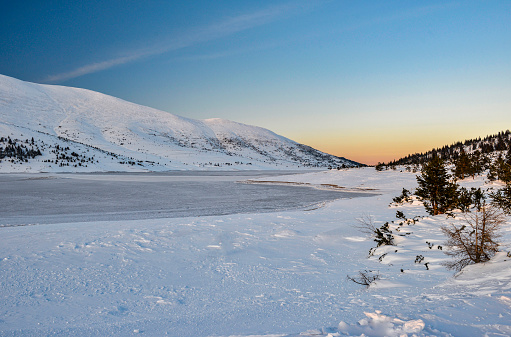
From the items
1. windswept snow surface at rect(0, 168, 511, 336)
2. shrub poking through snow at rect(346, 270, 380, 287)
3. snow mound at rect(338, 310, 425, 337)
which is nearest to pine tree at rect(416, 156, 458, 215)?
windswept snow surface at rect(0, 168, 511, 336)

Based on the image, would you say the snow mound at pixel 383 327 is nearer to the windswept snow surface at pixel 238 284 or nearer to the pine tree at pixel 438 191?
the windswept snow surface at pixel 238 284

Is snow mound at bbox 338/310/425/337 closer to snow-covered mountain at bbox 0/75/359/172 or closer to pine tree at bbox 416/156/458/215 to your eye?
pine tree at bbox 416/156/458/215

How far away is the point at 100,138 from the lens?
422 feet

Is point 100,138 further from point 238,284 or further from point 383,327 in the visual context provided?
point 383,327

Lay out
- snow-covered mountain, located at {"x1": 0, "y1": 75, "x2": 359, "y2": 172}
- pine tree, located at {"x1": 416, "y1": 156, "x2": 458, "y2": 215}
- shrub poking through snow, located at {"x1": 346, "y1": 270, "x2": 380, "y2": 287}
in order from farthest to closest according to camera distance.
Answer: snow-covered mountain, located at {"x1": 0, "y1": 75, "x2": 359, "y2": 172}, pine tree, located at {"x1": 416, "y1": 156, "x2": 458, "y2": 215}, shrub poking through snow, located at {"x1": 346, "y1": 270, "x2": 380, "y2": 287}

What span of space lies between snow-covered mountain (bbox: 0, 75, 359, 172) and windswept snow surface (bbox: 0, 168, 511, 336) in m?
55.3

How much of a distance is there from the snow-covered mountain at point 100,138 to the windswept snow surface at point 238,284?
5531 cm

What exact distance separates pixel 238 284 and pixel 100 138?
452 ft

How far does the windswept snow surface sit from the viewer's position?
4191mm

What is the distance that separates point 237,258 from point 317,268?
2.11m

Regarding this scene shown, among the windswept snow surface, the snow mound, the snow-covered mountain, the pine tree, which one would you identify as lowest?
the windswept snow surface

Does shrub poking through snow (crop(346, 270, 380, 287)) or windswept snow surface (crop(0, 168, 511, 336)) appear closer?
windswept snow surface (crop(0, 168, 511, 336))

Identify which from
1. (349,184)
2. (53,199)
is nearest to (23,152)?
(53,199)

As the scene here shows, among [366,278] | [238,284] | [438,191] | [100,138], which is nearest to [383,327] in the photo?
[366,278]
